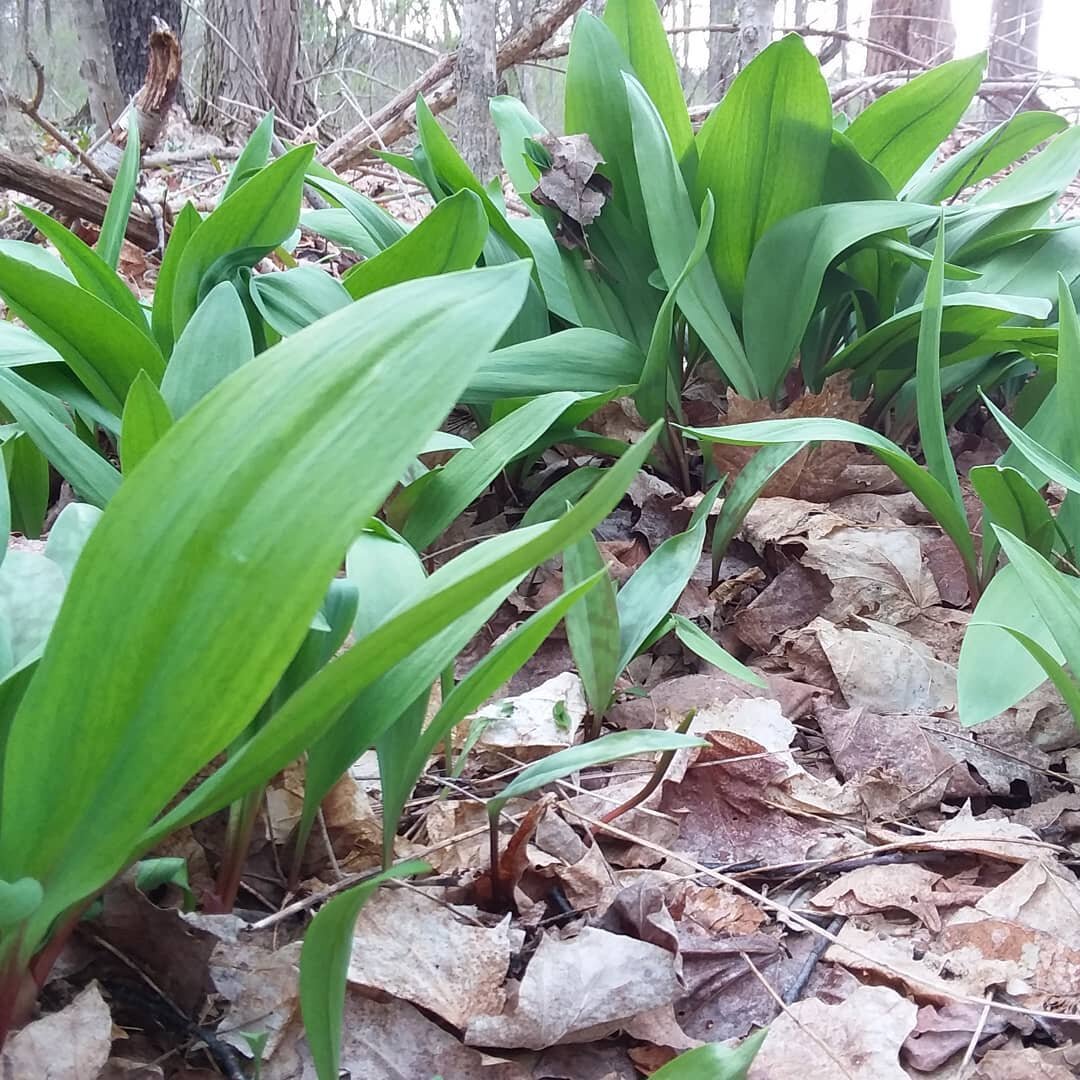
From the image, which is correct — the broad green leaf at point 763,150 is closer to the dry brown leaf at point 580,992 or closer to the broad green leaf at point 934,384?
the broad green leaf at point 934,384

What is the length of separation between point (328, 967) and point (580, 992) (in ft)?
0.75

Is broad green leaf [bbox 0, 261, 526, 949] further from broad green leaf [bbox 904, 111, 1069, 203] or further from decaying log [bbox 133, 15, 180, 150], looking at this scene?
decaying log [bbox 133, 15, 180, 150]

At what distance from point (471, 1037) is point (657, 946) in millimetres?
155

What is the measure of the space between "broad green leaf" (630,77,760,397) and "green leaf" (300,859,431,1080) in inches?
39.2

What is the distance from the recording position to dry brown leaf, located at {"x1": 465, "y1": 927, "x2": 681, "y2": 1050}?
0.61 metres

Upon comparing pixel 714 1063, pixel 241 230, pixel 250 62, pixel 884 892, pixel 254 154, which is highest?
pixel 250 62

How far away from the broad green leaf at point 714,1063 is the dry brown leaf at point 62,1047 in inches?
12.4

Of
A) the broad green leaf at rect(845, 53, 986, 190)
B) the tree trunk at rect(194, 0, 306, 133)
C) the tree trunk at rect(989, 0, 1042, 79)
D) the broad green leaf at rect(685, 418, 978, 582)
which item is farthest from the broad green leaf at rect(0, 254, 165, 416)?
the tree trunk at rect(989, 0, 1042, 79)

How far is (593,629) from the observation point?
915mm

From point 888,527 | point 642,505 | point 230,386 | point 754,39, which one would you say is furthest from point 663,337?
point 754,39

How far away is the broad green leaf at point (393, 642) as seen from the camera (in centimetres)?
35

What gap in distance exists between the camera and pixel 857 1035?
2.09ft

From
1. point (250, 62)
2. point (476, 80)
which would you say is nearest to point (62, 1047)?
point (476, 80)

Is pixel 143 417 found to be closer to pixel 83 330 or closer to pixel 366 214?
pixel 83 330
